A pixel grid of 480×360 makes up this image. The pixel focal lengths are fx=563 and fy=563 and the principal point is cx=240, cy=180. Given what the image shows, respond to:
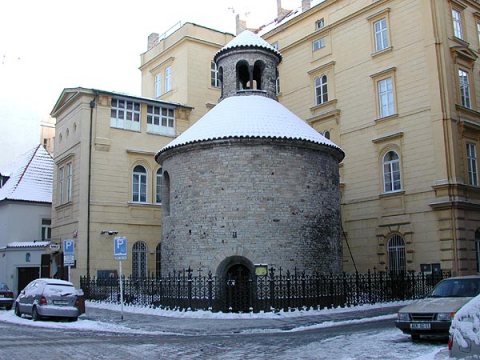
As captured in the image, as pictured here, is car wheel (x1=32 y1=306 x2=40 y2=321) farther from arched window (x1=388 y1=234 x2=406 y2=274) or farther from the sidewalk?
arched window (x1=388 y1=234 x2=406 y2=274)

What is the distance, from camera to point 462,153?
28.3 metres

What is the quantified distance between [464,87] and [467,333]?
25463 mm

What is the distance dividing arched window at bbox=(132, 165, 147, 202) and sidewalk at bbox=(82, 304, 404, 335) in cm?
1227

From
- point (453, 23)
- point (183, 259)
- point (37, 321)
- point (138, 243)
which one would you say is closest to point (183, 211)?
point (183, 259)

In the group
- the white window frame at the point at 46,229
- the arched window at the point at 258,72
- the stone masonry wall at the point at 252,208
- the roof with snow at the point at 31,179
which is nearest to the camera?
the stone masonry wall at the point at 252,208

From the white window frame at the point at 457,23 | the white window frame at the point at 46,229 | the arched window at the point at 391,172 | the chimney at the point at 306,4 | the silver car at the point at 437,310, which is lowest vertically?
the silver car at the point at 437,310

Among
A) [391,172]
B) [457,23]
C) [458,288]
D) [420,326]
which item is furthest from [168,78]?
[420,326]

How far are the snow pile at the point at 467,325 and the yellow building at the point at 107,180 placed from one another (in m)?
25.9

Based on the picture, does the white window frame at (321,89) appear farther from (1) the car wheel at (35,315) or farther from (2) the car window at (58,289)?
(1) the car wheel at (35,315)

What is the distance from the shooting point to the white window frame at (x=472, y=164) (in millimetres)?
28781

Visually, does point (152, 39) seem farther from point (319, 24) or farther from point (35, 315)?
point (35, 315)

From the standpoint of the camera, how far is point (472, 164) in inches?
1148

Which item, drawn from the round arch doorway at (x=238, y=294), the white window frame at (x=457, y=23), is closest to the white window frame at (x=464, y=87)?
the white window frame at (x=457, y=23)

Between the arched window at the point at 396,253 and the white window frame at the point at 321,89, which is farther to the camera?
the white window frame at the point at 321,89
